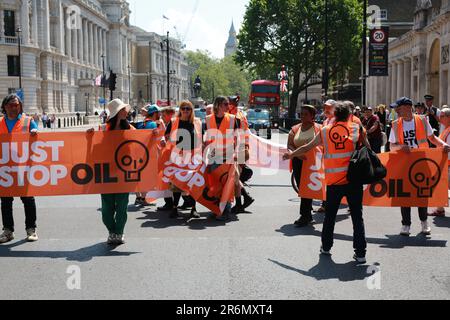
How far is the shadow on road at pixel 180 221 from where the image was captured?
9383 millimetres

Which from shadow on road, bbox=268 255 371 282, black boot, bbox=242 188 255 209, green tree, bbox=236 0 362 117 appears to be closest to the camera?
shadow on road, bbox=268 255 371 282

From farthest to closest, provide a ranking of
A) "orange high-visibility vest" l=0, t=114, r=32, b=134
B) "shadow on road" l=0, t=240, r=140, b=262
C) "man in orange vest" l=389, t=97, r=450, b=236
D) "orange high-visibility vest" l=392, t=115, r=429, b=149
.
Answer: "orange high-visibility vest" l=392, t=115, r=429, b=149 → "man in orange vest" l=389, t=97, r=450, b=236 → "orange high-visibility vest" l=0, t=114, r=32, b=134 → "shadow on road" l=0, t=240, r=140, b=262

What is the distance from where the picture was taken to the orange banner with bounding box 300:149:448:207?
28.7 ft

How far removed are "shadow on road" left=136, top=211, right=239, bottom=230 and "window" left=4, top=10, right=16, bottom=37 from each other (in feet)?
215

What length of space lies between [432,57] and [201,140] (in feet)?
120

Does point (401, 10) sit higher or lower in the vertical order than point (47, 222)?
higher

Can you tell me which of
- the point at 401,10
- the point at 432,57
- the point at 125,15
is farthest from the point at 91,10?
the point at 432,57

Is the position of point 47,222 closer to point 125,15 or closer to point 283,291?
point 283,291

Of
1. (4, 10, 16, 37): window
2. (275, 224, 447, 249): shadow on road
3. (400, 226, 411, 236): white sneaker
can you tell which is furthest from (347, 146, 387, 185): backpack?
(4, 10, 16, 37): window

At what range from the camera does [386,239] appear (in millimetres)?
8289

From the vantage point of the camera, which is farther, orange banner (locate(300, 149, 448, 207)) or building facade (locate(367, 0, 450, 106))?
building facade (locate(367, 0, 450, 106))

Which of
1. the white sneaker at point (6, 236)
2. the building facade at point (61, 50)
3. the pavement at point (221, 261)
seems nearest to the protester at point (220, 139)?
the pavement at point (221, 261)

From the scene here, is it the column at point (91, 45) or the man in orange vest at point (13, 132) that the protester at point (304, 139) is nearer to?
the man in orange vest at point (13, 132)

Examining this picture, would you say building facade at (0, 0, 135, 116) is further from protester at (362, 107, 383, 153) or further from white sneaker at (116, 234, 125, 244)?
white sneaker at (116, 234, 125, 244)
